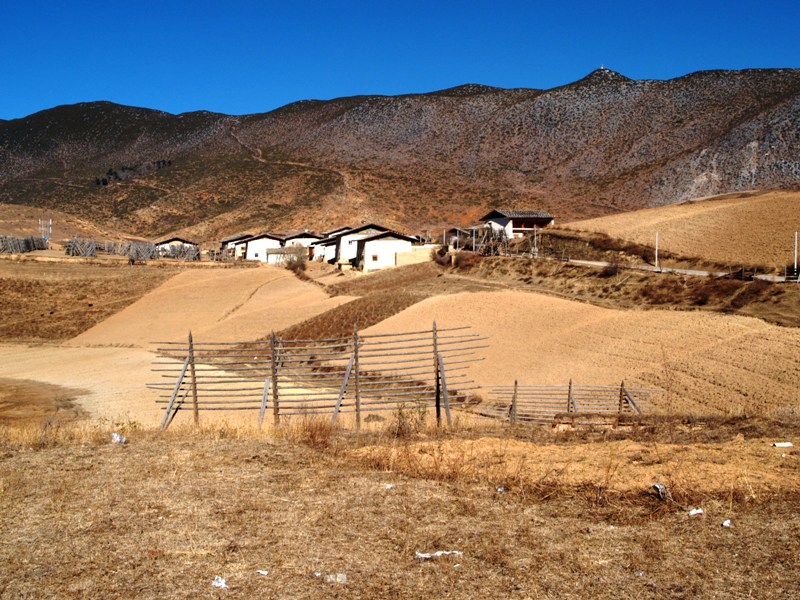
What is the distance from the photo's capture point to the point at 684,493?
741 cm

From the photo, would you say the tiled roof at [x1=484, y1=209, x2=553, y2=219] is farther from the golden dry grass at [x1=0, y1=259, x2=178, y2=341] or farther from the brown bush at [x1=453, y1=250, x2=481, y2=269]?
the golden dry grass at [x1=0, y1=259, x2=178, y2=341]

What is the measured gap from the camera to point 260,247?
71.5m

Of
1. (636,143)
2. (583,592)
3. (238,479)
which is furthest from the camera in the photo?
(636,143)

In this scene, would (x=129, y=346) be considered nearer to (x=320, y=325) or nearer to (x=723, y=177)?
(x=320, y=325)

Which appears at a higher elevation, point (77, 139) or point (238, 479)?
point (77, 139)

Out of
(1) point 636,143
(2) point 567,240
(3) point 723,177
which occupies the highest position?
(1) point 636,143

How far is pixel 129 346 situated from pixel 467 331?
17.4 meters

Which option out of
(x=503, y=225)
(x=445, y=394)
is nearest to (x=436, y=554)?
(x=445, y=394)

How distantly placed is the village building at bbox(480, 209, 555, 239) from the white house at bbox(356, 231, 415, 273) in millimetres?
9498

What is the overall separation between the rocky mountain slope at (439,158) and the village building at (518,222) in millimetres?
24063

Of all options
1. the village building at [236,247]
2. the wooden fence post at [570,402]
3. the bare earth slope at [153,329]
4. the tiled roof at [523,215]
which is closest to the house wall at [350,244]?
the bare earth slope at [153,329]

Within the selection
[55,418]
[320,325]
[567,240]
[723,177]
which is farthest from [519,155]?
[55,418]

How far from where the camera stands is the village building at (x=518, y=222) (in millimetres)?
62656

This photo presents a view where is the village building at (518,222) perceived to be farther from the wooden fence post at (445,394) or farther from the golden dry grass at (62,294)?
the wooden fence post at (445,394)
